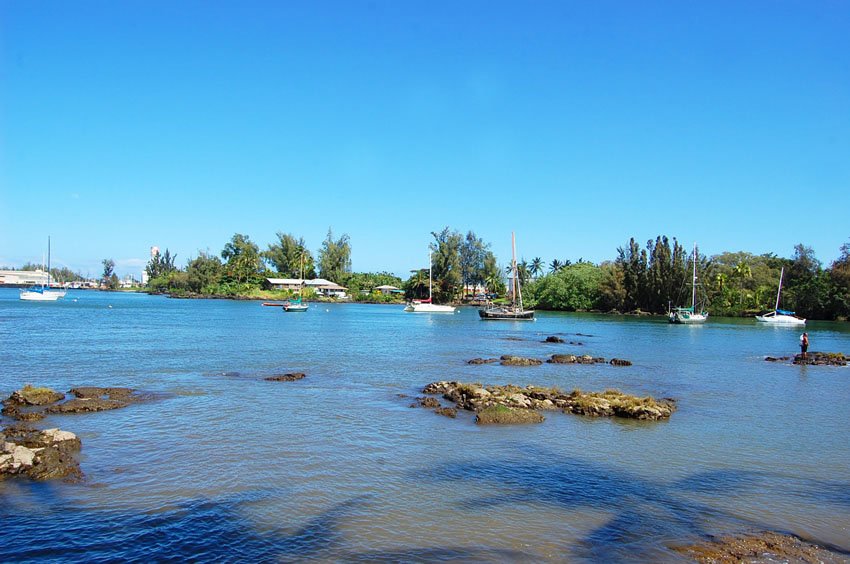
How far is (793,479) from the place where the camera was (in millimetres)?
13875

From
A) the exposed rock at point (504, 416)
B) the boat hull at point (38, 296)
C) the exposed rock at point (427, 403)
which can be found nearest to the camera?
the exposed rock at point (504, 416)

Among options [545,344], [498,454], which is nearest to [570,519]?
[498,454]

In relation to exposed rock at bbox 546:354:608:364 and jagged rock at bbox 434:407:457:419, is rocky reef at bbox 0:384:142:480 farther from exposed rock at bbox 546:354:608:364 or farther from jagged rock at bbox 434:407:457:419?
exposed rock at bbox 546:354:608:364

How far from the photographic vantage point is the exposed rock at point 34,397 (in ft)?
65.2

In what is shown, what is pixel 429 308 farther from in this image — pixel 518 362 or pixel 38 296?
pixel 38 296

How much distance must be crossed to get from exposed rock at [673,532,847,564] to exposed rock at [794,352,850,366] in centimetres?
3590

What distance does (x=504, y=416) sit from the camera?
63.9 ft

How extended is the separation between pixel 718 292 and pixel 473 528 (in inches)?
5126

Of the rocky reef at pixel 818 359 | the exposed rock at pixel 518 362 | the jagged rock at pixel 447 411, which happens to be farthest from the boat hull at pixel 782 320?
the jagged rock at pixel 447 411

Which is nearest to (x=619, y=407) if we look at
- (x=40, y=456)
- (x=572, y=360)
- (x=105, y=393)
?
(x=40, y=456)

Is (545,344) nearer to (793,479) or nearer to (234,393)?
(234,393)

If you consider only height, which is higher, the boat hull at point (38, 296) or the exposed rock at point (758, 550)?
the boat hull at point (38, 296)

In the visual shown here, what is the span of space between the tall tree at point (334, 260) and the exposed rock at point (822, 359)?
481 feet

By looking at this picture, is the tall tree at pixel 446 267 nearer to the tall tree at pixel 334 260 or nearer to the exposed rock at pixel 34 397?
the tall tree at pixel 334 260
